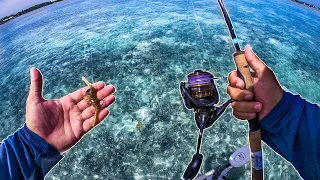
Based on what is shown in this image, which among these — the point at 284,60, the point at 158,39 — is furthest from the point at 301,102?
the point at 158,39

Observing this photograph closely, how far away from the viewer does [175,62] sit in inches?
456

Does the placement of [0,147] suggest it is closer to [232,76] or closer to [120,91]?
[232,76]

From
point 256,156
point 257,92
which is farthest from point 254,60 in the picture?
point 256,156

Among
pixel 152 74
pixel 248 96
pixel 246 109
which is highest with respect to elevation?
pixel 248 96

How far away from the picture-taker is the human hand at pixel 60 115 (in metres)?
2.46

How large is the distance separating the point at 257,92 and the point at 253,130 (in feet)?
1.24

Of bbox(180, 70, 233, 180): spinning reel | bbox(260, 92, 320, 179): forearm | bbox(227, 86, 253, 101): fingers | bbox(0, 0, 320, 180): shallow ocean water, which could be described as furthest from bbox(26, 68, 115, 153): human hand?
bbox(0, 0, 320, 180): shallow ocean water

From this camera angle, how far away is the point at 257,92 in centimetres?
214

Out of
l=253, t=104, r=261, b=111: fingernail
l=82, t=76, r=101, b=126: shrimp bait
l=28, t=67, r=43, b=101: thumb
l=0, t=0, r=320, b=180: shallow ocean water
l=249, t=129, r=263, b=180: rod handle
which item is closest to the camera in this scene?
l=253, t=104, r=261, b=111: fingernail

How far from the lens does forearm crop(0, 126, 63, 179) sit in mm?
2232

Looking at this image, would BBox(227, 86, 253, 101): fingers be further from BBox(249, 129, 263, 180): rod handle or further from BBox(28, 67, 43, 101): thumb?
BBox(28, 67, 43, 101): thumb

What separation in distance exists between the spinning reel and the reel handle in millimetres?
232

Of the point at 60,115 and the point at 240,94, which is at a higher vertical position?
the point at 240,94

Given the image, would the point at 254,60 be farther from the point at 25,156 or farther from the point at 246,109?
the point at 25,156
